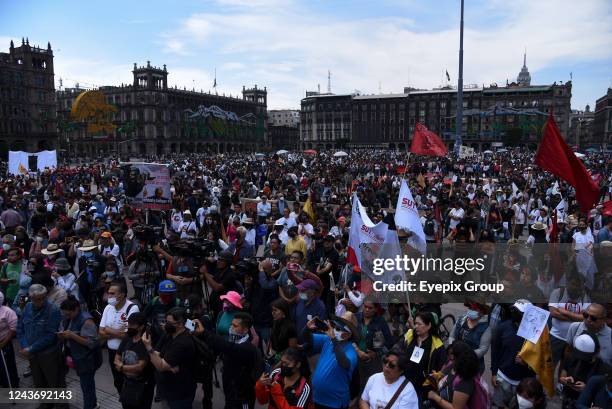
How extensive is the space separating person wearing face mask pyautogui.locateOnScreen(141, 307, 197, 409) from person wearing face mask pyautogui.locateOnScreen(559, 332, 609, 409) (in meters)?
3.02

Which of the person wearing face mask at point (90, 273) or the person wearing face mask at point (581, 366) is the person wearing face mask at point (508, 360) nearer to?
the person wearing face mask at point (581, 366)

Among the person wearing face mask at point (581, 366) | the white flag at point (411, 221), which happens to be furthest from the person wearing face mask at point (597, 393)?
the white flag at point (411, 221)

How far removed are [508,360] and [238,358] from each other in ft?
7.72

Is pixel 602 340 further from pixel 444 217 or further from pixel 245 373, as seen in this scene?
pixel 444 217

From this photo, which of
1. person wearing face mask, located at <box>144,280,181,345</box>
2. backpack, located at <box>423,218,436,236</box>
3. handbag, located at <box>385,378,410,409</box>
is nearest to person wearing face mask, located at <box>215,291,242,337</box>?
person wearing face mask, located at <box>144,280,181,345</box>

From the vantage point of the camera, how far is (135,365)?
12.7 ft

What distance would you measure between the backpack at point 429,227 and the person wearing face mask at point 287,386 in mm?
7141

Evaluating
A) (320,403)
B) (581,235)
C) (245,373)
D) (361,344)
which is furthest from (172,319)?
(581,235)

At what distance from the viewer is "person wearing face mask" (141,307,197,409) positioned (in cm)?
375

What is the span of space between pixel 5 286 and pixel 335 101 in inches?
4135

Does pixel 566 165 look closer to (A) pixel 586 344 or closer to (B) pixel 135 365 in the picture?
(A) pixel 586 344

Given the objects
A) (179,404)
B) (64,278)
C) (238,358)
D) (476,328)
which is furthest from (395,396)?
(64,278)

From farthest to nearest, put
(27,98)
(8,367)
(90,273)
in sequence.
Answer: (27,98), (90,273), (8,367)

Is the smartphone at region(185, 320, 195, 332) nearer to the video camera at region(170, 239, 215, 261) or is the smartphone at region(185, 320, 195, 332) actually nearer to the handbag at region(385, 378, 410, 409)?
the handbag at region(385, 378, 410, 409)
